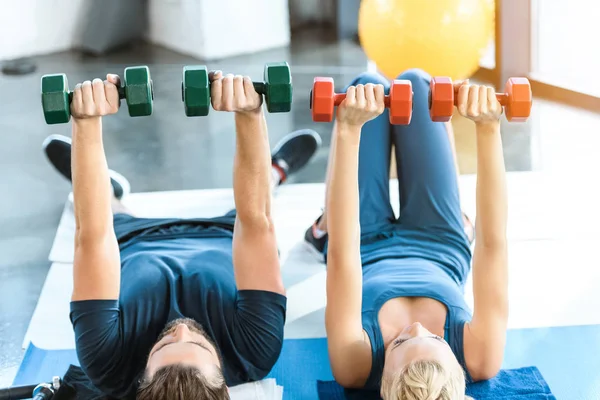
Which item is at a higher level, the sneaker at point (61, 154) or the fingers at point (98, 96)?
the fingers at point (98, 96)

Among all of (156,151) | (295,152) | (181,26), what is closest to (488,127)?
(295,152)

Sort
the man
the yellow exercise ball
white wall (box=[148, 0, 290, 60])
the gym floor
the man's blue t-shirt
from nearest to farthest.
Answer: the man → the man's blue t-shirt → the gym floor → the yellow exercise ball → white wall (box=[148, 0, 290, 60])

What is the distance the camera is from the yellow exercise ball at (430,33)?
395cm

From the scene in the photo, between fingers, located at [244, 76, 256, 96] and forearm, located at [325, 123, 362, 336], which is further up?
fingers, located at [244, 76, 256, 96]

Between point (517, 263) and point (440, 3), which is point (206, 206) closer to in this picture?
point (517, 263)

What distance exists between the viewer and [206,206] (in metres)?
3.36

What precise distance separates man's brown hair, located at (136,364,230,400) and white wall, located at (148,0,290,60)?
4.31m

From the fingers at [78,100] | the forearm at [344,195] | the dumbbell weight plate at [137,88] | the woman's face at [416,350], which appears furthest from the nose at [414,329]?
the fingers at [78,100]

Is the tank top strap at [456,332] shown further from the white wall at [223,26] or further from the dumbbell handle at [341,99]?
the white wall at [223,26]

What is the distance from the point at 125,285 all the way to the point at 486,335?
3.03 feet

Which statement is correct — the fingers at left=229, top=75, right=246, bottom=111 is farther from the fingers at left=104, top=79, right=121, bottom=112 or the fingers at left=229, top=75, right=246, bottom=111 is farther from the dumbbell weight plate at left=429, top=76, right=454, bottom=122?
the dumbbell weight plate at left=429, top=76, right=454, bottom=122

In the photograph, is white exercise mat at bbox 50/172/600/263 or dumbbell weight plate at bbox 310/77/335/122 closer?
dumbbell weight plate at bbox 310/77/335/122

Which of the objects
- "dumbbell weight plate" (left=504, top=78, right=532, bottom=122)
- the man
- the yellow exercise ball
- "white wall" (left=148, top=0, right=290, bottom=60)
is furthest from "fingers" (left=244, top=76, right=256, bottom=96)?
"white wall" (left=148, top=0, right=290, bottom=60)

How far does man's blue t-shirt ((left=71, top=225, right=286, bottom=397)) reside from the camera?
6.45 feet
